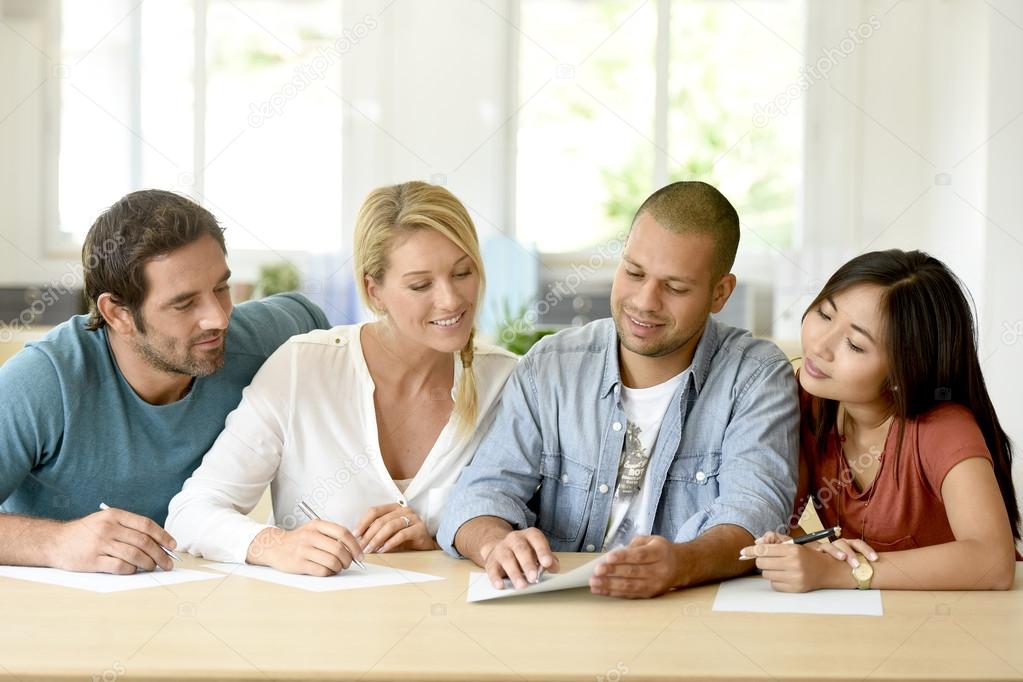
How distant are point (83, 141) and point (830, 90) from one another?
4053mm

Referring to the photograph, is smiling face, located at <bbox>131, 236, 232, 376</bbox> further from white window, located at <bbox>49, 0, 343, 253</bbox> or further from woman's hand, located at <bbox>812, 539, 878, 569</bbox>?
white window, located at <bbox>49, 0, 343, 253</bbox>

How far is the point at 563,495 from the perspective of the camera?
197 cm

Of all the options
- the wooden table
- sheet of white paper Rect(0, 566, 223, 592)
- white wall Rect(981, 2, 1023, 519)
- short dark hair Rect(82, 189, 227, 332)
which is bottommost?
the wooden table

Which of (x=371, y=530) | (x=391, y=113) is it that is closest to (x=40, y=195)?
(x=391, y=113)

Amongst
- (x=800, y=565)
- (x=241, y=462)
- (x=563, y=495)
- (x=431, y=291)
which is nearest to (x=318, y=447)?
(x=241, y=462)

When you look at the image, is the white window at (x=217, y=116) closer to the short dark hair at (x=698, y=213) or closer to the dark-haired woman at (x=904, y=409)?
the short dark hair at (x=698, y=213)

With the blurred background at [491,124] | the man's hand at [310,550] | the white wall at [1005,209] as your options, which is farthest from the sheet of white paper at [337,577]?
the blurred background at [491,124]

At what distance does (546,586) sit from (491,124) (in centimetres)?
464

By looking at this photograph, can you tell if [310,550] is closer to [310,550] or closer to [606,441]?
[310,550]

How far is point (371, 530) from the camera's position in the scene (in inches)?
75.3

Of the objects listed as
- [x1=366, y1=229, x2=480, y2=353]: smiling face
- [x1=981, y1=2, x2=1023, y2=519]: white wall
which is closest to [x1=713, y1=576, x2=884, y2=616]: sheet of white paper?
[x1=366, y1=229, x2=480, y2=353]: smiling face

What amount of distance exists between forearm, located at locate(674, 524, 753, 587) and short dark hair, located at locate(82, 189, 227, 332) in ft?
3.49

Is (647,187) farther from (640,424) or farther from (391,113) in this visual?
(640,424)

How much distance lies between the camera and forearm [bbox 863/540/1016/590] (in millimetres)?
1604
